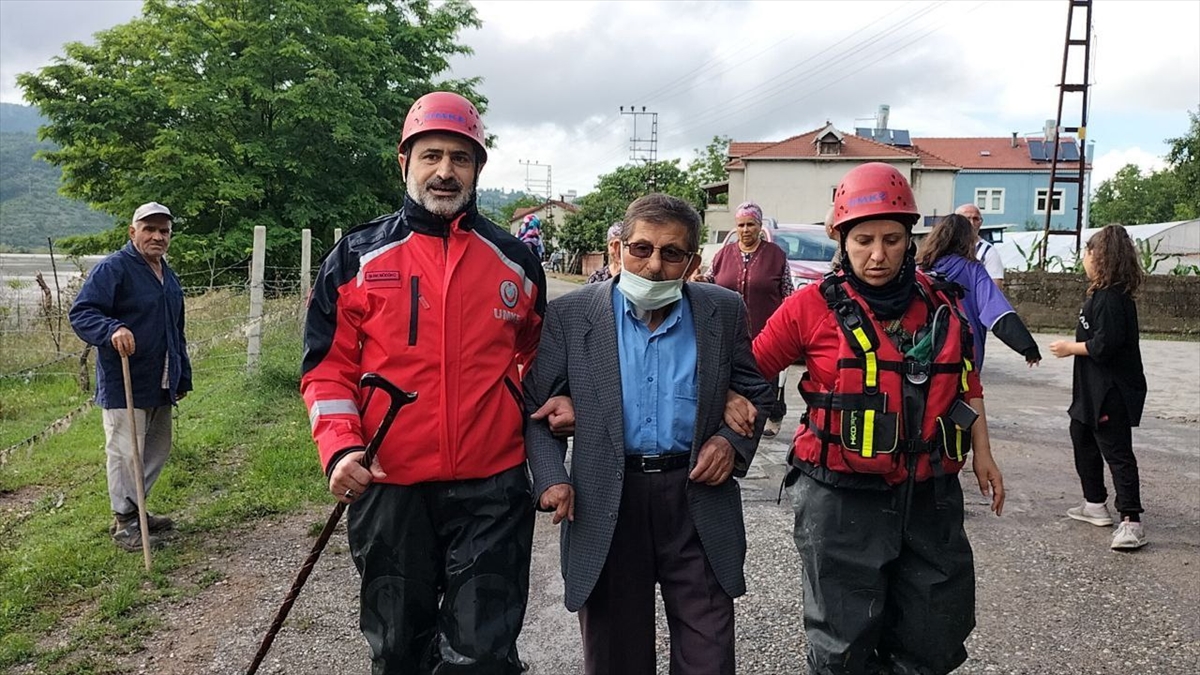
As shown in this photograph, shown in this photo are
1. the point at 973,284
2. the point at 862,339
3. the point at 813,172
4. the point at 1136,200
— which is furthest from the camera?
the point at 1136,200

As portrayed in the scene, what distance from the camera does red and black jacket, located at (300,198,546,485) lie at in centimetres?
250

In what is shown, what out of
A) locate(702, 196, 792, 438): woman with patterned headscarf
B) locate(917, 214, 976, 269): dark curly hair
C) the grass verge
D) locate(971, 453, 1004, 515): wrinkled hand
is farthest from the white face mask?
locate(702, 196, 792, 438): woman with patterned headscarf

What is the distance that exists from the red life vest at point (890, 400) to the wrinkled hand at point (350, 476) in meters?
1.39

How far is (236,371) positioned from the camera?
10156 mm

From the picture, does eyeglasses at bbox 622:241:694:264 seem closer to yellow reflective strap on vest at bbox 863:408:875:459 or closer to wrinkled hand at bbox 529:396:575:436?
wrinkled hand at bbox 529:396:575:436

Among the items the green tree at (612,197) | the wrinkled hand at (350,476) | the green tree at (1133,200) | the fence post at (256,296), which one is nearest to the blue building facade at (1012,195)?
the green tree at (1133,200)

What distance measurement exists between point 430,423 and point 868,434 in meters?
1.32

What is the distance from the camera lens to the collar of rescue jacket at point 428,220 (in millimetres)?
2631

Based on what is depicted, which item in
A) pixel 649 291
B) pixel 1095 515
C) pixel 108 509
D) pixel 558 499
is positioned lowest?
pixel 108 509

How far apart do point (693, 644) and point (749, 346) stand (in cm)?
93

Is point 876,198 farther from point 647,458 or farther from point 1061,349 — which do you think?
point 1061,349

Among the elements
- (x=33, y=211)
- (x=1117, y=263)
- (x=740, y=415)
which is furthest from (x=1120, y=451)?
(x=33, y=211)

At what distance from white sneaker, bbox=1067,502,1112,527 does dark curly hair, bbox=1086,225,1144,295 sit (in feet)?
4.49

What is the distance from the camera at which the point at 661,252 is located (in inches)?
99.9
